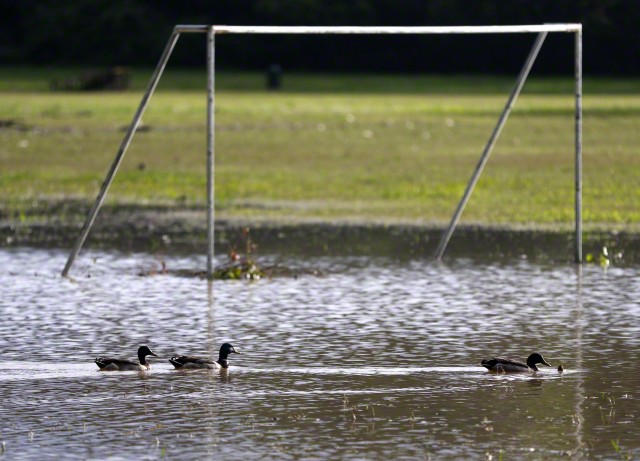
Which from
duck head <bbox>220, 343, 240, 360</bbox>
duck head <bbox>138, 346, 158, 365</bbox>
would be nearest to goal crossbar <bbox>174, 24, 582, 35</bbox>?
duck head <bbox>220, 343, 240, 360</bbox>

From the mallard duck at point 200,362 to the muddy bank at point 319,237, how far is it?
7.59 metres

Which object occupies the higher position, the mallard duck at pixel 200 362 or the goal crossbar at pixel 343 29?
the goal crossbar at pixel 343 29

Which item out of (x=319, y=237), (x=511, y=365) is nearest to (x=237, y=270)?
(x=319, y=237)

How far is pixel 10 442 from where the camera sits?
10188 millimetres

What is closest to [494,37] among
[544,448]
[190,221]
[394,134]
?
[394,134]

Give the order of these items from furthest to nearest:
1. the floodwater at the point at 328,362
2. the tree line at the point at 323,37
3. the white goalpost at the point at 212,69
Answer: the tree line at the point at 323,37 → the white goalpost at the point at 212,69 → the floodwater at the point at 328,362

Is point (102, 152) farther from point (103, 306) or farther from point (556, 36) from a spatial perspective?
point (556, 36)

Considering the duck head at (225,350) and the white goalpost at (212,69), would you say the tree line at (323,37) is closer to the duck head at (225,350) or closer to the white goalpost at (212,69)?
the white goalpost at (212,69)

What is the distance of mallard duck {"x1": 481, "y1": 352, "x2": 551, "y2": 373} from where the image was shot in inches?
487

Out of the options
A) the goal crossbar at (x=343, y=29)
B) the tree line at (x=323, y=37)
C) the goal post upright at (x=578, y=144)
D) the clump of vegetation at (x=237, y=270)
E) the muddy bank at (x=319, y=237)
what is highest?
the tree line at (x=323, y=37)

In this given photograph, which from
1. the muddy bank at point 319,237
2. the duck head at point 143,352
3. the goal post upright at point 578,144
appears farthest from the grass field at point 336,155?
the duck head at point 143,352

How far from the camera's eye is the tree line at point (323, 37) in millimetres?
81625

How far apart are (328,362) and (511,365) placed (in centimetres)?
147

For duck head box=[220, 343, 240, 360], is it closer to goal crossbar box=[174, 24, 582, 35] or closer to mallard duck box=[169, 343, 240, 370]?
mallard duck box=[169, 343, 240, 370]
